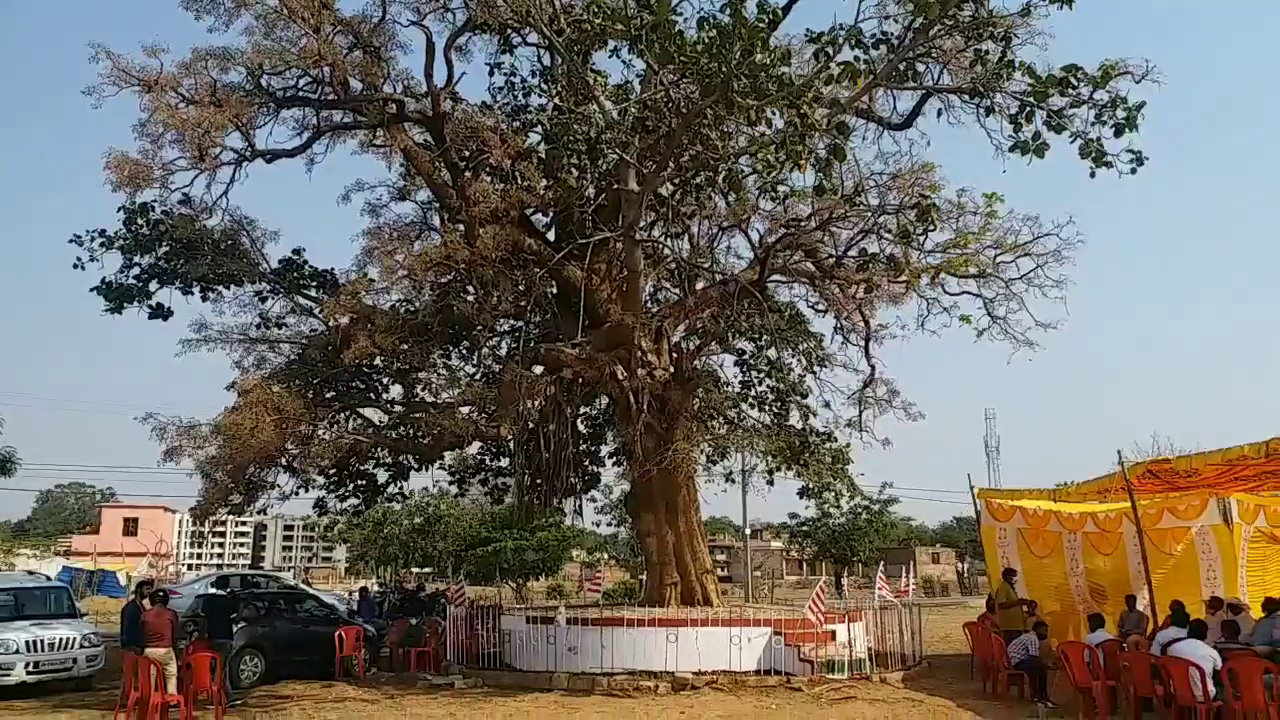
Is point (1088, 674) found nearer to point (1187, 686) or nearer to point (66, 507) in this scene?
point (1187, 686)

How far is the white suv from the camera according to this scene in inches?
581

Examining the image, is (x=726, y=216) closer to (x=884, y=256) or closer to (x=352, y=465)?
(x=884, y=256)

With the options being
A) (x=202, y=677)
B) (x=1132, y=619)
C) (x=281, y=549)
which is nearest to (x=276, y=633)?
(x=202, y=677)

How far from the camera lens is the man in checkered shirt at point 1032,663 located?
41.3 feet

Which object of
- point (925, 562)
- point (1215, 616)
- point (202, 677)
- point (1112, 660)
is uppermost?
point (925, 562)

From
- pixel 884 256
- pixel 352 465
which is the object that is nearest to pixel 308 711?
pixel 352 465

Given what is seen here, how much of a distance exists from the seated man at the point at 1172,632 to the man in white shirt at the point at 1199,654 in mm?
242

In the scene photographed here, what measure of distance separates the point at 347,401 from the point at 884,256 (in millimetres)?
8213

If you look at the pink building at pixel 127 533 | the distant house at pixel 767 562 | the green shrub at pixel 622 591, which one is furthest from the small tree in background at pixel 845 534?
the pink building at pixel 127 533

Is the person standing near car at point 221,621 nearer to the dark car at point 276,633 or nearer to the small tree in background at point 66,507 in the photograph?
the dark car at point 276,633

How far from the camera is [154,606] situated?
11266 millimetres

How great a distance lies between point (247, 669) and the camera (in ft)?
50.3

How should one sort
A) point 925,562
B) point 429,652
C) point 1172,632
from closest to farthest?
point 1172,632 < point 429,652 < point 925,562

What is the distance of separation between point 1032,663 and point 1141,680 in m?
1.65
